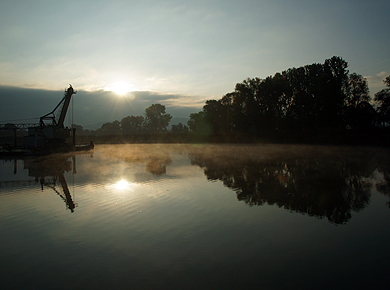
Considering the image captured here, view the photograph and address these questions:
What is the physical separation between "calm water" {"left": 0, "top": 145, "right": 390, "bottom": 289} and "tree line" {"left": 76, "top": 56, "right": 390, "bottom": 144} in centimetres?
5674

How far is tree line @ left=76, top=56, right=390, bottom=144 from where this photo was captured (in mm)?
64625

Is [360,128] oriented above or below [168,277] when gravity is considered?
above

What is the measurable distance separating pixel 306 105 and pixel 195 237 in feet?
233

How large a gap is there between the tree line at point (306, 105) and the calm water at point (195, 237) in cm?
5674

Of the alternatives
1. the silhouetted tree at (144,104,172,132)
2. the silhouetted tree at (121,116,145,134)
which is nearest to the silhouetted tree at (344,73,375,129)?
the silhouetted tree at (144,104,172,132)

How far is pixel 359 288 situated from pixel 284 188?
10139 millimetres

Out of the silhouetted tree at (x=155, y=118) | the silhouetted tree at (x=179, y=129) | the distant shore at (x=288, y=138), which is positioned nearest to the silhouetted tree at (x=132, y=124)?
the silhouetted tree at (x=155, y=118)

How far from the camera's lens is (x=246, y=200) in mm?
12875

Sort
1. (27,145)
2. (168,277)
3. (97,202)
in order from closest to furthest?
1. (168,277)
2. (97,202)
3. (27,145)

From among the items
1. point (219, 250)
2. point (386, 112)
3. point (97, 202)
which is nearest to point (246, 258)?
point (219, 250)

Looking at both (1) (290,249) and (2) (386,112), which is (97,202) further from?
(2) (386,112)

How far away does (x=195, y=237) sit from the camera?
8.27m

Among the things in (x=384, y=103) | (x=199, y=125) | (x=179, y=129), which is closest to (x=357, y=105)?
(x=384, y=103)

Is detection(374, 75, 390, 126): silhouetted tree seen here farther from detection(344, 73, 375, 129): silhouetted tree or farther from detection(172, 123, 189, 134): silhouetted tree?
detection(172, 123, 189, 134): silhouetted tree
